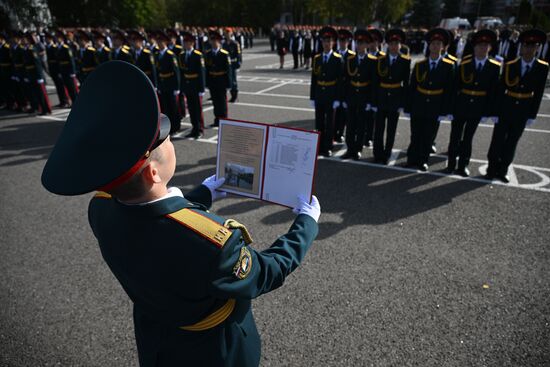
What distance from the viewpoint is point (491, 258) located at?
165 inches

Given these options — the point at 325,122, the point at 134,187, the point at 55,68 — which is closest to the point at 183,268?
the point at 134,187

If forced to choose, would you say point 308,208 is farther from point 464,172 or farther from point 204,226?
point 464,172

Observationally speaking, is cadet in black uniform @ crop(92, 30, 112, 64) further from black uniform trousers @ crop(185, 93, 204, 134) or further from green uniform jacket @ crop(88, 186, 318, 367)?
green uniform jacket @ crop(88, 186, 318, 367)

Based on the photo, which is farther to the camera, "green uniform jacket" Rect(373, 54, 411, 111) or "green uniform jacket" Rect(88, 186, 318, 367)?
"green uniform jacket" Rect(373, 54, 411, 111)

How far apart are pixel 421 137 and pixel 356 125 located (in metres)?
1.30

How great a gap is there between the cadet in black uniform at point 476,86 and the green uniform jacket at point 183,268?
5.63 m

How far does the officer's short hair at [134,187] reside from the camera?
128 centimetres

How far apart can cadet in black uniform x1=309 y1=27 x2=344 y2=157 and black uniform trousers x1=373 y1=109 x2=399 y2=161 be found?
93 centimetres

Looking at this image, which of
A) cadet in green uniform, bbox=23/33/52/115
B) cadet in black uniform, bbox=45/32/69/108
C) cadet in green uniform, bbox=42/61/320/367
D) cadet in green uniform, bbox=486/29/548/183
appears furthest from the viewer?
cadet in black uniform, bbox=45/32/69/108

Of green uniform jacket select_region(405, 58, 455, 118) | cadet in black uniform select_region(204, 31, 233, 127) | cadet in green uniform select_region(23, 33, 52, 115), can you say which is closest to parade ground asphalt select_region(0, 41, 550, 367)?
green uniform jacket select_region(405, 58, 455, 118)

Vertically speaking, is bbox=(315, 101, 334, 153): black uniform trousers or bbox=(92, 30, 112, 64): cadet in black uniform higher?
bbox=(92, 30, 112, 64): cadet in black uniform

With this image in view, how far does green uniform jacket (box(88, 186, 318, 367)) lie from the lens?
4.46 feet

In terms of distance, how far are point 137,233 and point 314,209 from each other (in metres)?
0.95

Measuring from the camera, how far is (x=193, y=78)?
8.78 meters
